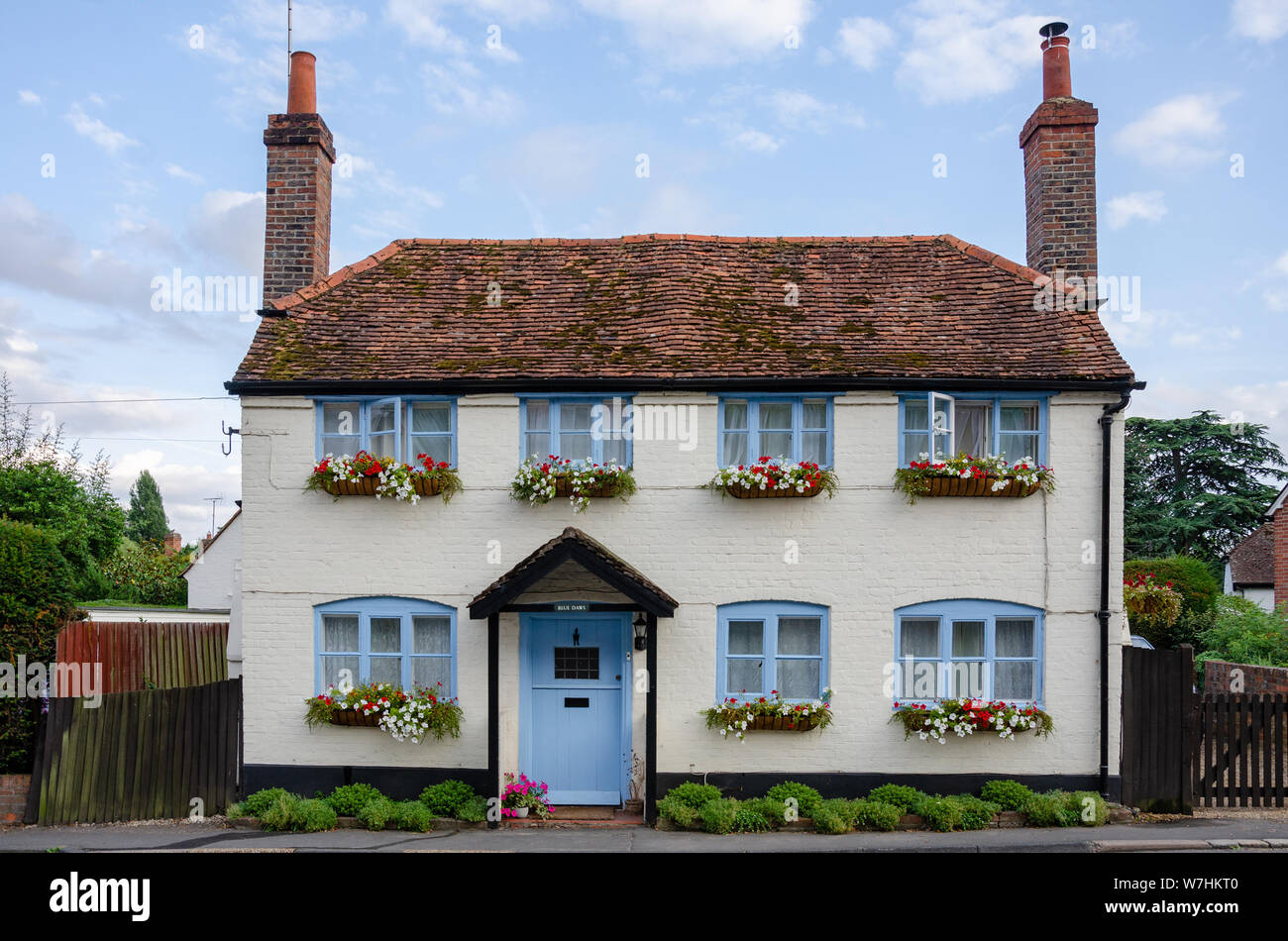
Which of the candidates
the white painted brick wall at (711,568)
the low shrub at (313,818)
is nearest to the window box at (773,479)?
the white painted brick wall at (711,568)

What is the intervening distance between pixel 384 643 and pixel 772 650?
16.0 feet

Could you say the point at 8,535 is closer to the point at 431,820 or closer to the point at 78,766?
the point at 78,766

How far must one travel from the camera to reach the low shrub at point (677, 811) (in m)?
9.70

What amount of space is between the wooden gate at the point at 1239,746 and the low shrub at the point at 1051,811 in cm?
192

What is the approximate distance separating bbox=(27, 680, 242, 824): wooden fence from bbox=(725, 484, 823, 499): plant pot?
6782 millimetres

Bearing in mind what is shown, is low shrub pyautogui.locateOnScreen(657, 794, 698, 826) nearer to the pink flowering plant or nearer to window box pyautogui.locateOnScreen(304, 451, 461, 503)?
the pink flowering plant

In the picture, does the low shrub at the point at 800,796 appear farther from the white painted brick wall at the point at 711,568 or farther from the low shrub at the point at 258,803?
the low shrub at the point at 258,803

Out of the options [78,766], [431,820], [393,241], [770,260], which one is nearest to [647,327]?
[770,260]

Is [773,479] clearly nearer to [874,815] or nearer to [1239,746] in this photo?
[874,815]

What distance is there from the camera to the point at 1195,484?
38156mm

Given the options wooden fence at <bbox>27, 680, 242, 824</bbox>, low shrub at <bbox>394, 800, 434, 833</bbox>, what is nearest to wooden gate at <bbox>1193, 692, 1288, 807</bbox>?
low shrub at <bbox>394, 800, 434, 833</bbox>

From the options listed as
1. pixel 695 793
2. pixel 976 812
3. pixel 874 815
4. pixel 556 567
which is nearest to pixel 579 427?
pixel 556 567

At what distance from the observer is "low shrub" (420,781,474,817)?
10.0 meters
